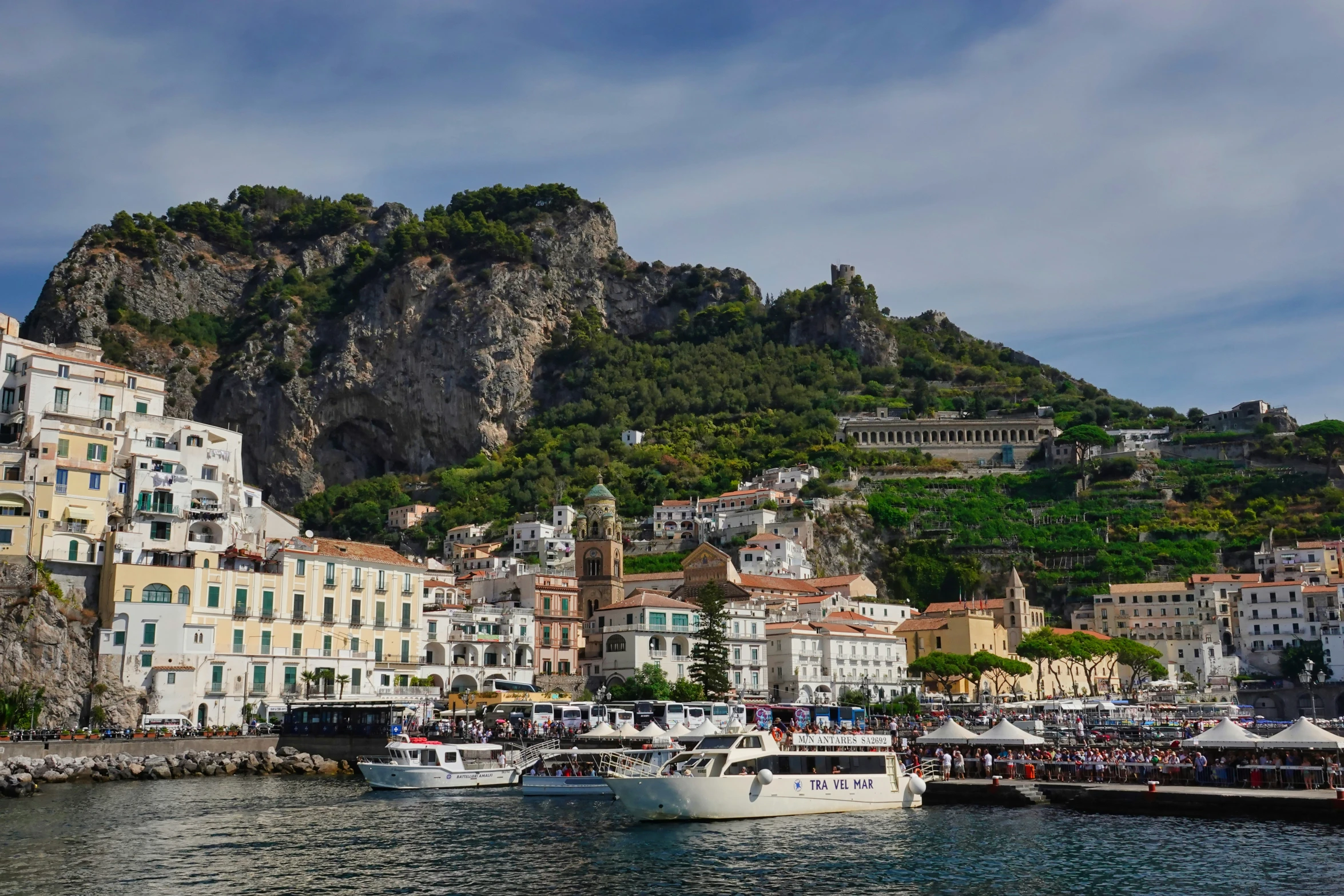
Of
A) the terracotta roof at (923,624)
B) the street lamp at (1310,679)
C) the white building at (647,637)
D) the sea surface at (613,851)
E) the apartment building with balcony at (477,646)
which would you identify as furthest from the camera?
the street lamp at (1310,679)

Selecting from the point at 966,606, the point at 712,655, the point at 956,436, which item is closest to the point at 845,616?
the point at 966,606

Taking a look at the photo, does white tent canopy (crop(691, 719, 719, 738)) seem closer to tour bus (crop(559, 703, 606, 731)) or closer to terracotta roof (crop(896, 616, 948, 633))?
tour bus (crop(559, 703, 606, 731))

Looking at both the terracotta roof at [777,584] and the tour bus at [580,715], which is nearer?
the tour bus at [580,715]

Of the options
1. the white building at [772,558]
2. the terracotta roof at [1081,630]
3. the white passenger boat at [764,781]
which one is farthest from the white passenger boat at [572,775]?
the white building at [772,558]

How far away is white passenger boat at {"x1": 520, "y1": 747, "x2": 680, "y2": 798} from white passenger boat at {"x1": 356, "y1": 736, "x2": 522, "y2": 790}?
9.61ft

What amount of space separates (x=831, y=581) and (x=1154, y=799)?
235 feet

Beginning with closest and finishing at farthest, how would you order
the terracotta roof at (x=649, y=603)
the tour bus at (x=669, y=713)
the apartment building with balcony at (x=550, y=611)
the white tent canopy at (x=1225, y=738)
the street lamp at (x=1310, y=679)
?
the white tent canopy at (x=1225, y=738), the tour bus at (x=669, y=713), the apartment building with balcony at (x=550, y=611), the terracotta roof at (x=649, y=603), the street lamp at (x=1310, y=679)

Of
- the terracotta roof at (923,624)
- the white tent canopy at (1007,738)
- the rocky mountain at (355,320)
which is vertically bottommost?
the white tent canopy at (1007,738)

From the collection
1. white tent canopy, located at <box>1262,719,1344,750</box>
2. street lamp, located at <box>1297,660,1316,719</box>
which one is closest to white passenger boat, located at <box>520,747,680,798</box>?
white tent canopy, located at <box>1262,719,1344,750</box>

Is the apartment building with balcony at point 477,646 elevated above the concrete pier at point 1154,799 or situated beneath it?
elevated above

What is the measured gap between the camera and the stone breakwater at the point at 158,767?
47.6 m

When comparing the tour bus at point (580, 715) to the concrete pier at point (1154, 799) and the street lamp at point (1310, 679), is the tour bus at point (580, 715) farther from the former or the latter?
the street lamp at point (1310, 679)

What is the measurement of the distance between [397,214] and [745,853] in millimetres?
177131

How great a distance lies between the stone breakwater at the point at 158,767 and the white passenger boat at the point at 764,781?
20999mm
